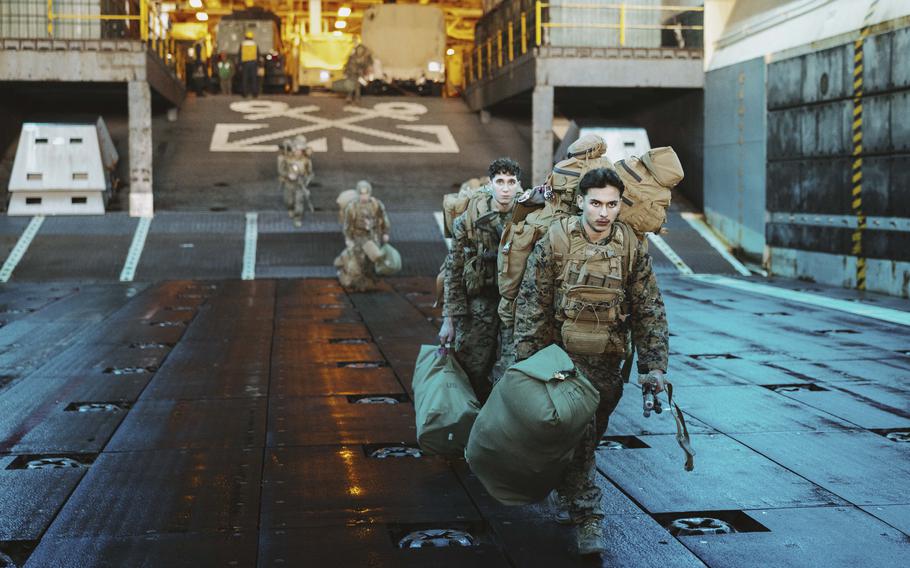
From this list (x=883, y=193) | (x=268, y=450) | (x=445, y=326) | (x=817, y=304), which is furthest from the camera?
(x=883, y=193)

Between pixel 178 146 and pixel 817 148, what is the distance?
17.6m

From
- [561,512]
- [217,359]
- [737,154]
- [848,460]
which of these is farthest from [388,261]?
[561,512]

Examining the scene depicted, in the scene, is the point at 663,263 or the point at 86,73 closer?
the point at 663,263

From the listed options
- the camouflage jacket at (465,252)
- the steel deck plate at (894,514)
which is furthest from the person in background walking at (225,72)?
the steel deck plate at (894,514)

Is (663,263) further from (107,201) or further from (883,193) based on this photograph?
(107,201)

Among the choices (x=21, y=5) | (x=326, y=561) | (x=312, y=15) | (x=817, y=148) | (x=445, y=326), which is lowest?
(x=326, y=561)

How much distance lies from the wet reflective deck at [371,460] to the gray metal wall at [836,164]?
4.57 m

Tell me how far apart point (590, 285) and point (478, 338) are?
1.76 metres

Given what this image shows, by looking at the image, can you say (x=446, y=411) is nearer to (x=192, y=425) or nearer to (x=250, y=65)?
(x=192, y=425)

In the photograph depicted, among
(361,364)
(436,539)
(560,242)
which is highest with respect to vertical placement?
(560,242)

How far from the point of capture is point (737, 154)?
23.7m

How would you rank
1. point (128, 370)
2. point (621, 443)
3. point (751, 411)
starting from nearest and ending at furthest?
point (621, 443)
point (751, 411)
point (128, 370)

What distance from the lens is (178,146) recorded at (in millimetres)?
30188

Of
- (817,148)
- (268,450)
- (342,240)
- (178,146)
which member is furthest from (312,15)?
(268,450)
